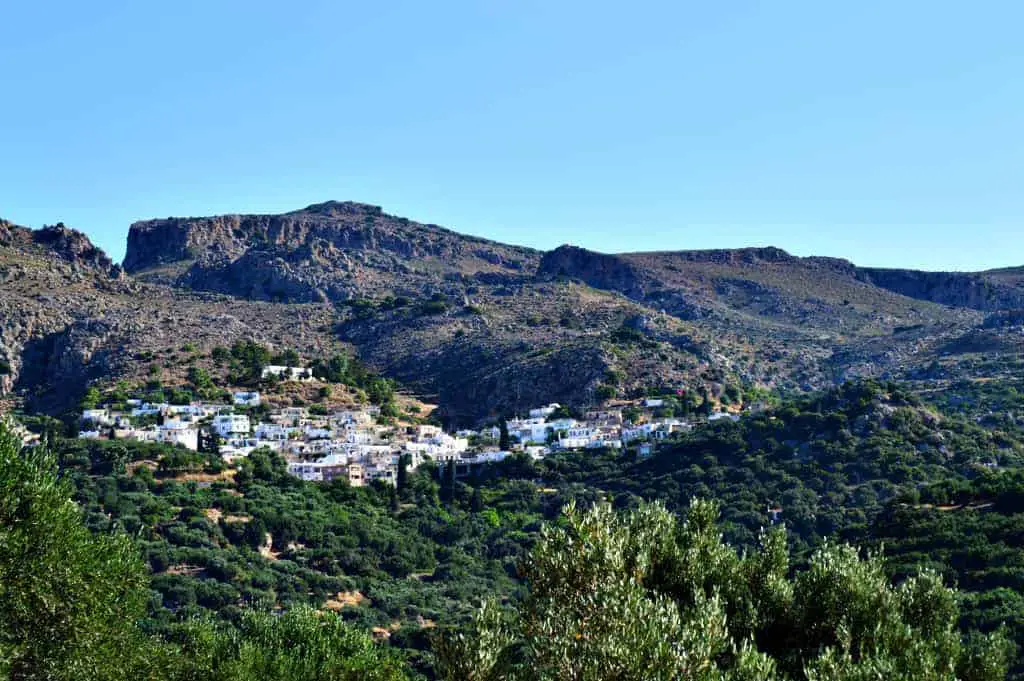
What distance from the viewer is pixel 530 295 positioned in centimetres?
13450

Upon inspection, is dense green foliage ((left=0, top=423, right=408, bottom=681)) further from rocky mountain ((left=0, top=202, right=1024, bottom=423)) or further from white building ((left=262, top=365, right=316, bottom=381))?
white building ((left=262, top=365, right=316, bottom=381))

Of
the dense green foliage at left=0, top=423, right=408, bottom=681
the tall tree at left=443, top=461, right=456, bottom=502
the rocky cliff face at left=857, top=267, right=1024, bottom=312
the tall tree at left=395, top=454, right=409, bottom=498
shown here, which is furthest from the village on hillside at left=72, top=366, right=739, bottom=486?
the rocky cliff face at left=857, top=267, right=1024, bottom=312

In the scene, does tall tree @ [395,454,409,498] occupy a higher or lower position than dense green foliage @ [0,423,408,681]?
lower

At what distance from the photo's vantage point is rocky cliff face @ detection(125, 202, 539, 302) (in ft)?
470

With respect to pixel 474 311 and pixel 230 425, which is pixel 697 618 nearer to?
pixel 230 425

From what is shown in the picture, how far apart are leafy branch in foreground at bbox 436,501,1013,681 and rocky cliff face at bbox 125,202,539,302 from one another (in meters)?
125

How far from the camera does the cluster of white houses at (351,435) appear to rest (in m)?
69.5

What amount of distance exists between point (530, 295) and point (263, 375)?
51934 mm

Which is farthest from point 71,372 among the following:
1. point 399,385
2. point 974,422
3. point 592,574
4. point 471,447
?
point 592,574

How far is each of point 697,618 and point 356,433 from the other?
6626 centimetres

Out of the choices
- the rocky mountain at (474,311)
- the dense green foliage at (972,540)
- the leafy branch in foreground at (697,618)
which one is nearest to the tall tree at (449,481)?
the rocky mountain at (474,311)

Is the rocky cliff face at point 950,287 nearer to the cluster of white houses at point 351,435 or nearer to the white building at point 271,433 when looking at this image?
the cluster of white houses at point 351,435

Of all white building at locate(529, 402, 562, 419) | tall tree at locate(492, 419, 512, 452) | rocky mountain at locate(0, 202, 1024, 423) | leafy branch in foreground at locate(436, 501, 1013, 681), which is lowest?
tall tree at locate(492, 419, 512, 452)

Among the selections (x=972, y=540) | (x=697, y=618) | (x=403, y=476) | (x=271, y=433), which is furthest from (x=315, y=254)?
(x=697, y=618)
